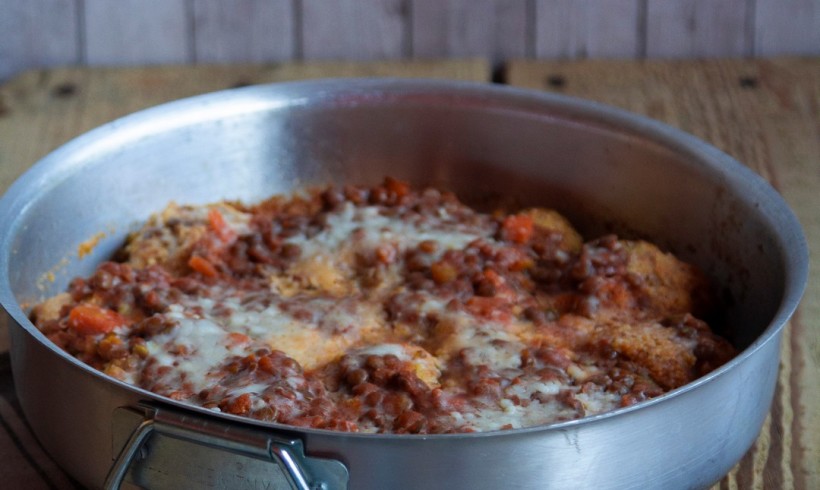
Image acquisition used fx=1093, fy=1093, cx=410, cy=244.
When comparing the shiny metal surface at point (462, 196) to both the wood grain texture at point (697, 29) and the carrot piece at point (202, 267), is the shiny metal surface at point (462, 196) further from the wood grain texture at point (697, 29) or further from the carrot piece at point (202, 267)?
the wood grain texture at point (697, 29)

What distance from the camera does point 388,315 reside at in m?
1.95

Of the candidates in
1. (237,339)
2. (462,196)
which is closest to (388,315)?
(237,339)

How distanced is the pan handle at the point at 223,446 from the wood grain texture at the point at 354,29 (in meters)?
2.44

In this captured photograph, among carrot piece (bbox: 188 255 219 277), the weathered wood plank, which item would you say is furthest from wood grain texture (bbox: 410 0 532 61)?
carrot piece (bbox: 188 255 219 277)

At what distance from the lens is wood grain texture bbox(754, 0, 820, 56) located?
11.6 ft

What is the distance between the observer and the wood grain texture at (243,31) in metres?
3.55

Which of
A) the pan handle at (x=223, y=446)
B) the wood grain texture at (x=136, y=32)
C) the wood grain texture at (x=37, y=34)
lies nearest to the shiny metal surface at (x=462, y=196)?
the pan handle at (x=223, y=446)

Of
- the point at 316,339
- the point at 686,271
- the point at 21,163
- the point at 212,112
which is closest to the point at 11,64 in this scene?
the point at 21,163

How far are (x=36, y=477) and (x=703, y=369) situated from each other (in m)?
1.08

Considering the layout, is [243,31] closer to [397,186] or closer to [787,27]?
[397,186]

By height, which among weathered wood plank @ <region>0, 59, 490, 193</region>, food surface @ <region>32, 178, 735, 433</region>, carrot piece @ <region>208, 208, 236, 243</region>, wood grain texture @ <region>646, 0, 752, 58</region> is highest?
wood grain texture @ <region>646, 0, 752, 58</region>

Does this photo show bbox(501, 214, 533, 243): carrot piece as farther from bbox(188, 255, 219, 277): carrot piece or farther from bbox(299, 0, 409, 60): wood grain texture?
bbox(299, 0, 409, 60): wood grain texture

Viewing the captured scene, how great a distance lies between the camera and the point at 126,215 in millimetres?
2246

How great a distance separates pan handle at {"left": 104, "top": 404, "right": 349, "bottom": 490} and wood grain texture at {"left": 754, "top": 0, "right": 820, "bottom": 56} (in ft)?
9.10
